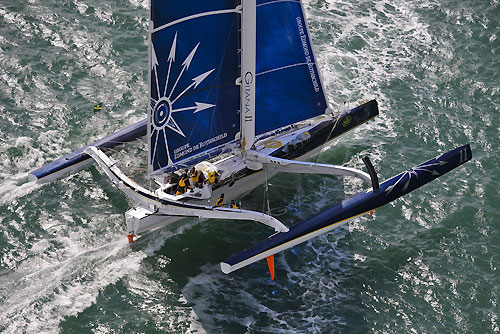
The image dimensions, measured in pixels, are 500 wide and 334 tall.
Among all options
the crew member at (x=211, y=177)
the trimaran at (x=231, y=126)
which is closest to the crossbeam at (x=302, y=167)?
the trimaran at (x=231, y=126)

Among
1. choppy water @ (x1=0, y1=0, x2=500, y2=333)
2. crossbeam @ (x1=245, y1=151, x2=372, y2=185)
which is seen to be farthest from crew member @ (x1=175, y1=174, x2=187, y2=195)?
crossbeam @ (x1=245, y1=151, x2=372, y2=185)

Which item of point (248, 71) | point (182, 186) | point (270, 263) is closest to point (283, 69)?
point (248, 71)

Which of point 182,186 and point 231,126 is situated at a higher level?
point 231,126

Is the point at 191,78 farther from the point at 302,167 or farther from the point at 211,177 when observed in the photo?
the point at 302,167

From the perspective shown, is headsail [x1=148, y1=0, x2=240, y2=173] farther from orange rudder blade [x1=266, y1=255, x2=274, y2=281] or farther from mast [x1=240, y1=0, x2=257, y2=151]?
orange rudder blade [x1=266, y1=255, x2=274, y2=281]

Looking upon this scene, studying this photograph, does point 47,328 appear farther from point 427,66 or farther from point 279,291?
point 427,66

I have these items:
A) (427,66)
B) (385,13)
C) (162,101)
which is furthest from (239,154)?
(385,13)
